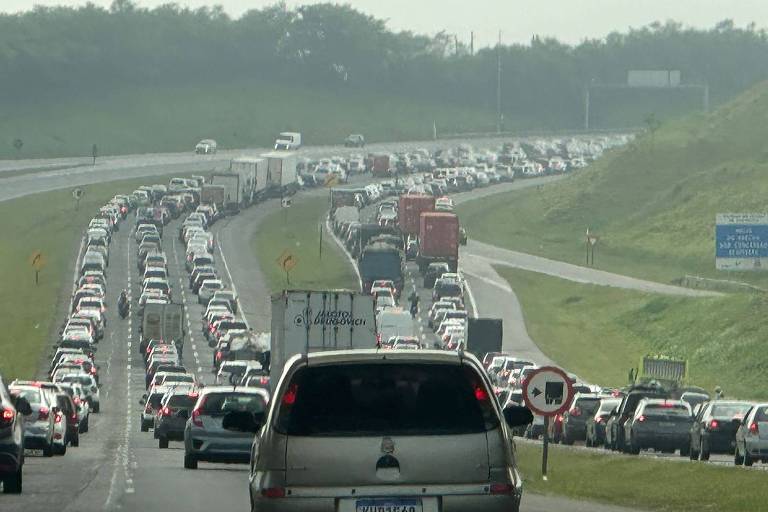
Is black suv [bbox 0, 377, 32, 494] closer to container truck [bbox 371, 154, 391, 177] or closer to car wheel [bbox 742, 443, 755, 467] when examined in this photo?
car wheel [bbox 742, 443, 755, 467]

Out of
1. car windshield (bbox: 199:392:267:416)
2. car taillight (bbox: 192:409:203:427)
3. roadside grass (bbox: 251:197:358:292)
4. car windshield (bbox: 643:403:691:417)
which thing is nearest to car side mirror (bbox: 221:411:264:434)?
car windshield (bbox: 199:392:267:416)

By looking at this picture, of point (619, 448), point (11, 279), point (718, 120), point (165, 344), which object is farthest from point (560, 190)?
point (619, 448)

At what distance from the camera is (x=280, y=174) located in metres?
142

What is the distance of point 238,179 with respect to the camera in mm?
135625

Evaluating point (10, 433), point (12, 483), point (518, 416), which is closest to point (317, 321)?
point (12, 483)

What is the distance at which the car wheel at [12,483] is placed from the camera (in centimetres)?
2506

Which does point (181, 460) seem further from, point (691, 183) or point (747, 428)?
point (691, 183)

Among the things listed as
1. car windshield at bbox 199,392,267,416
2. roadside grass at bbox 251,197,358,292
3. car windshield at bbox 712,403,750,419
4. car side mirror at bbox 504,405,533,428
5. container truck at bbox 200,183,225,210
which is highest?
car side mirror at bbox 504,405,533,428

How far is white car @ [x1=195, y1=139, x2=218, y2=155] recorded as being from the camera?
17788 cm

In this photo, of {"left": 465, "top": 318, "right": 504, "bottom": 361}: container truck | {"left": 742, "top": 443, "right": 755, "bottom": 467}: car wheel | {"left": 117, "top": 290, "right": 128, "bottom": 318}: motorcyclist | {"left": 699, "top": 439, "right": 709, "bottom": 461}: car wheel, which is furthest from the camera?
{"left": 117, "top": 290, "right": 128, "bottom": 318}: motorcyclist

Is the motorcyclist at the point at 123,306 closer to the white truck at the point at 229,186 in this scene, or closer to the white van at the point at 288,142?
the white truck at the point at 229,186

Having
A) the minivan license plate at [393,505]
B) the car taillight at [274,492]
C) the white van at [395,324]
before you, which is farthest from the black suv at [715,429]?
the white van at [395,324]

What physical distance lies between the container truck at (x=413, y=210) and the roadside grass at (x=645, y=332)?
33.6 ft

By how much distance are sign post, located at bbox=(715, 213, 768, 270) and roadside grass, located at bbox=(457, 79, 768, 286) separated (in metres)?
37.8
